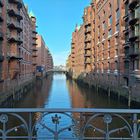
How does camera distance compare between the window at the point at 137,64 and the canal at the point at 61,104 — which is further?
the window at the point at 137,64

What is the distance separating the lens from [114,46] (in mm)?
51500

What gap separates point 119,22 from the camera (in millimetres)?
46781

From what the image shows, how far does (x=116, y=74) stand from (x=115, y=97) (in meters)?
4.60

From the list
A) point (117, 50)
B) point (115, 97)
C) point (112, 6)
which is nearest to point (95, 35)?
point (112, 6)

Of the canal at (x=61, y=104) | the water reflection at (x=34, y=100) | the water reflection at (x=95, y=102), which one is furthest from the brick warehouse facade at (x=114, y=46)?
the water reflection at (x=34, y=100)

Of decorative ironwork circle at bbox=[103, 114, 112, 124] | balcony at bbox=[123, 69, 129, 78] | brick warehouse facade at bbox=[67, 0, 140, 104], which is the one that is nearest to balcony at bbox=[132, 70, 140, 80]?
brick warehouse facade at bbox=[67, 0, 140, 104]

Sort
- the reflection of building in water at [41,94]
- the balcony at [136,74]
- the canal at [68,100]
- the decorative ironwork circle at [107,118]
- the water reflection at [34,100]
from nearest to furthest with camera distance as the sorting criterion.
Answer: the decorative ironwork circle at [107,118]
the balcony at [136,74]
the canal at [68,100]
the water reflection at [34,100]
the reflection of building in water at [41,94]

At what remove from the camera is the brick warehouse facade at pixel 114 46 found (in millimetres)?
37594

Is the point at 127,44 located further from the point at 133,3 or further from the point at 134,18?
the point at 133,3

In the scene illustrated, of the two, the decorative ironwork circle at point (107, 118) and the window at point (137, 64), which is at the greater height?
the window at point (137, 64)

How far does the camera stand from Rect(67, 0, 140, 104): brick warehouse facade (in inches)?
1480

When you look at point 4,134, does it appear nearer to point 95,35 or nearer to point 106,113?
point 106,113

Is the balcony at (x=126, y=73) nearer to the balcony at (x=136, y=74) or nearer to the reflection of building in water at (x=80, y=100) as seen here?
the balcony at (x=136, y=74)

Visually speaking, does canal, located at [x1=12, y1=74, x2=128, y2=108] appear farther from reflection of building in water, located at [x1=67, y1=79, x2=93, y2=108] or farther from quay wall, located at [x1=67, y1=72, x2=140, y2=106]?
quay wall, located at [x1=67, y1=72, x2=140, y2=106]
